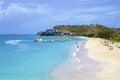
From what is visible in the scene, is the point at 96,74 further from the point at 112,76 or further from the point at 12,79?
the point at 12,79

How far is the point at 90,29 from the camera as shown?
189 m

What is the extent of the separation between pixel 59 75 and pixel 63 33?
163 metres

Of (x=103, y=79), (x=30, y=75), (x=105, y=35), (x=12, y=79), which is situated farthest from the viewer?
(x=105, y=35)

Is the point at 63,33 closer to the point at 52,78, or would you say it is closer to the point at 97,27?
the point at 97,27

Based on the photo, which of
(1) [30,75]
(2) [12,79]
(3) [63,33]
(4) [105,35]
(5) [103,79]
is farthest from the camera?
(3) [63,33]

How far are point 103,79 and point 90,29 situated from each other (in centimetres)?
17300

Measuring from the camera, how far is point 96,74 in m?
19.5

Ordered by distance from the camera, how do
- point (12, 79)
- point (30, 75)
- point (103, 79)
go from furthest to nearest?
point (30, 75) → point (12, 79) → point (103, 79)

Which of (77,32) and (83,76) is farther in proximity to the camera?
(77,32)

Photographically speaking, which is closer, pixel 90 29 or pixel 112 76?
pixel 112 76

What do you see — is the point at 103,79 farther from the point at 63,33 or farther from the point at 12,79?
the point at 63,33

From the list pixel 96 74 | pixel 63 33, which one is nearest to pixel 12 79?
pixel 96 74

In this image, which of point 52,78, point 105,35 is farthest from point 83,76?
point 105,35

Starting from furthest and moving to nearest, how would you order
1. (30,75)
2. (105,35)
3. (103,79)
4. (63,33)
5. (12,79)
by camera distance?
(63,33) < (105,35) < (30,75) < (12,79) < (103,79)
